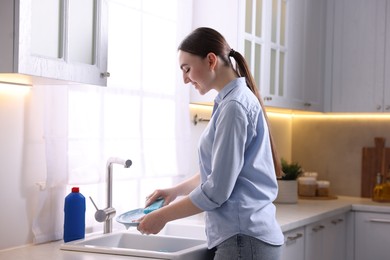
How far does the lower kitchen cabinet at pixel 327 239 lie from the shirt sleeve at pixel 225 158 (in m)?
1.40

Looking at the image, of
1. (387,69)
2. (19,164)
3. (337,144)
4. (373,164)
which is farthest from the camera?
(337,144)

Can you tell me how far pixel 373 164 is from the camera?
441 centimetres

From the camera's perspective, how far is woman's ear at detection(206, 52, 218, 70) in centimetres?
212

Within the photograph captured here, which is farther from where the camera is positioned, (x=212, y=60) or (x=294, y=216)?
(x=294, y=216)

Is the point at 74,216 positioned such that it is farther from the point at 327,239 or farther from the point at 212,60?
the point at 327,239

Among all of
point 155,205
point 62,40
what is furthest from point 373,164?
point 62,40

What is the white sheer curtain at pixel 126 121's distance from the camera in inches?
98.1

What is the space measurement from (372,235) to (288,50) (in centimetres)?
123

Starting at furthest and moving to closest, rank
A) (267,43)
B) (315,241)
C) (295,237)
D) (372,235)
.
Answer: (372,235) < (267,43) < (315,241) < (295,237)

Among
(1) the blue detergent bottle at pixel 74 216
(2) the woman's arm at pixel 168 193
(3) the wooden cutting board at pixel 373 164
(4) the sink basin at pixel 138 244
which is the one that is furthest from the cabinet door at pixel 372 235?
(1) the blue detergent bottle at pixel 74 216

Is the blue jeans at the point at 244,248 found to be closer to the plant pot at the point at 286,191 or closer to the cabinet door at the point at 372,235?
the plant pot at the point at 286,191


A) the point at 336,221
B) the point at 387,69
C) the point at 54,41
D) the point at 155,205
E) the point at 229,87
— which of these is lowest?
the point at 336,221

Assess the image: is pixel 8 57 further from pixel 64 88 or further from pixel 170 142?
pixel 170 142

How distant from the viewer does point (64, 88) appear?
2506 millimetres
